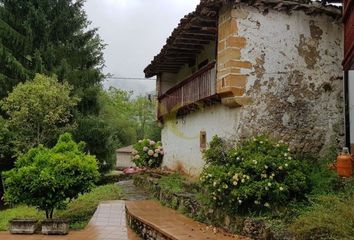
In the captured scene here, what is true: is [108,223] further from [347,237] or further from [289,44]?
[347,237]

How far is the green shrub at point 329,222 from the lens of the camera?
6031 millimetres

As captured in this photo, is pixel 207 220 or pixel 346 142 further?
pixel 346 142

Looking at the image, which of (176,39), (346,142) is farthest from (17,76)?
(346,142)

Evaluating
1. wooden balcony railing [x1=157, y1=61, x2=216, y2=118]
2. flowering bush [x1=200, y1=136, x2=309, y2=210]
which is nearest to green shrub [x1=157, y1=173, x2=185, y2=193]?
wooden balcony railing [x1=157, y1=61, x2=216, y2=118]

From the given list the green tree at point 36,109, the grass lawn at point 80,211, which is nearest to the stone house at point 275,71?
the grass lawn at point 80,211

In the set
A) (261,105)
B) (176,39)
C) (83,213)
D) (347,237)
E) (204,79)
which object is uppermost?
(176,39)

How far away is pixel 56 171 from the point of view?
11961mm

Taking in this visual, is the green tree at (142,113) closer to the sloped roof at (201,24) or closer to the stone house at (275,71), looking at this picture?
the sloped roof at (201,24)

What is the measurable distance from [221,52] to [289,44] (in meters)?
1.77

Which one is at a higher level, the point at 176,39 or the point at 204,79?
the point at 176,39

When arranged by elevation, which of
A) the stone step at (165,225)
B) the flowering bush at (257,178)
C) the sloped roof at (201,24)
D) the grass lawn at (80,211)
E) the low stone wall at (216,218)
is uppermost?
the sloped roof at (201,24)

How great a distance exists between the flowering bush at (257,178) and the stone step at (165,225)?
698 mm

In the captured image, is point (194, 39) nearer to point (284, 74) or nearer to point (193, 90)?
point (193, 90)

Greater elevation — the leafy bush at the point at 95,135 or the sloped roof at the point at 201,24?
the sloped roof at the point at 201,24
